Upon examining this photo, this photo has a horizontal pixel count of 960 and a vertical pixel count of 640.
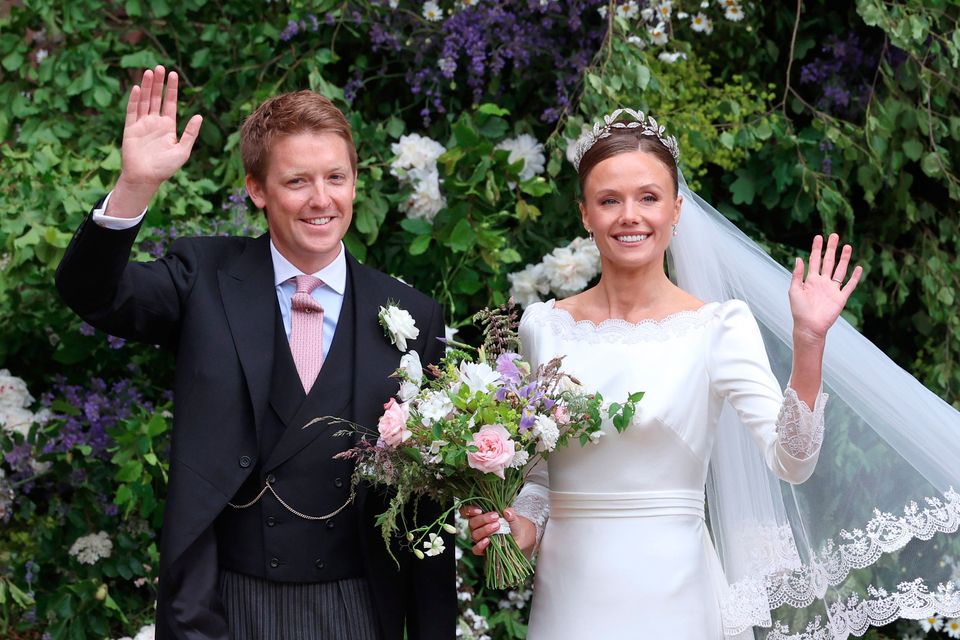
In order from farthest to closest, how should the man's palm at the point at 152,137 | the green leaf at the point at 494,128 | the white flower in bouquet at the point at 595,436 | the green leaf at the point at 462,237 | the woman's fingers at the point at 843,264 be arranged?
the green leaf at the point at 494,128, the green leaf at the point at 462,237, the white flower in bouquet at the point at 595,436, the man's palm at the point at 152,137, the woman's fingers at the point at 843,264

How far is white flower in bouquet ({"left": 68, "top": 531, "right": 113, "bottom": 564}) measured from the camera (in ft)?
13.2

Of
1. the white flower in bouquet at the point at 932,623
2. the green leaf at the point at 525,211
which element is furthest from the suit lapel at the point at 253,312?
the white flower in bouquet at the point at 932,623

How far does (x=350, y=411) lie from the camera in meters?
2.79

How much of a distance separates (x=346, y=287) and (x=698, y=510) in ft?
3.34

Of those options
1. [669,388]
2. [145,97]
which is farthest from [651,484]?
[145,97]

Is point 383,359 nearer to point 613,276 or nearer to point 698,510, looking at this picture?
point 613,276

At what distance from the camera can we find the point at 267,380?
107 inches

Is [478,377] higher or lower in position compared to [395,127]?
lower

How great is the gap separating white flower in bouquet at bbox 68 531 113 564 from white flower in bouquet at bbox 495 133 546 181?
1.92 m

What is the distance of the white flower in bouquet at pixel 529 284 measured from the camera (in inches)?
163

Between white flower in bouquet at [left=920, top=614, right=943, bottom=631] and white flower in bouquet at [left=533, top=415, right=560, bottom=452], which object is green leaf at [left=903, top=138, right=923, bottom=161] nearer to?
white flower in bouquet at [left=920, top=614, right=943, bottom=631]

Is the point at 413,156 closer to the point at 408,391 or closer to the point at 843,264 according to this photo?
the point at 408,391

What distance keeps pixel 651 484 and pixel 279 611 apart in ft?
2.98

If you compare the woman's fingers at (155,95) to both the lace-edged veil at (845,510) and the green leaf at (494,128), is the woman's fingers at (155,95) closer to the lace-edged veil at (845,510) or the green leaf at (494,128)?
the lace-edged veil at (845,510)
